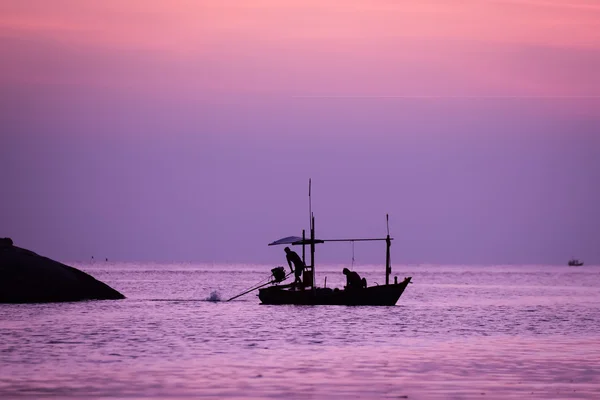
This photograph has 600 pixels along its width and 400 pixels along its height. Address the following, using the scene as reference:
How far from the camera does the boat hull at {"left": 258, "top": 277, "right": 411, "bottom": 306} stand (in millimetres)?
69188

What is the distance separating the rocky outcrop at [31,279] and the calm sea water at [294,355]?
7191 millimetres

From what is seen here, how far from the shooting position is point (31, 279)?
7150cm

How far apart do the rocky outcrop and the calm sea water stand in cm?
719

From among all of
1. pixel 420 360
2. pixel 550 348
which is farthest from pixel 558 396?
pixel 550 348

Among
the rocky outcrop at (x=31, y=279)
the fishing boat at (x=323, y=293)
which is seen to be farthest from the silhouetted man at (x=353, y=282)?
the rocky outcrop at (x=31, y=279)

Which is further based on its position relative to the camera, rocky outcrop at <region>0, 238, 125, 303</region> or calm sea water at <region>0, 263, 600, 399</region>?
rocky outcrop at <region>0, 238, 125, 303</region>

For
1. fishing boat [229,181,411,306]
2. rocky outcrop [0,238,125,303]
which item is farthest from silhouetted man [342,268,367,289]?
rocky outcrop [0,238,125,303]

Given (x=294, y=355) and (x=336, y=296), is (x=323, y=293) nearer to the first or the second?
(x=336, y=296)

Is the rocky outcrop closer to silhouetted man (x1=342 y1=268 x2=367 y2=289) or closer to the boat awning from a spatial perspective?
the boat awning

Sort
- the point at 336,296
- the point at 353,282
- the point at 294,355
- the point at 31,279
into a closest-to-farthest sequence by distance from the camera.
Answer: the point at 294,355 → the point at 336,296 → the point at 353,282 → the point at 31,279

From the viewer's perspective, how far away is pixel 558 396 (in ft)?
81.8

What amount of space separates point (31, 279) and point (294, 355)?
40119 millimetres

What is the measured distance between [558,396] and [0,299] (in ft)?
172

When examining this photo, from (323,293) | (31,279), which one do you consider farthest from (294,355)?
(31,279)
